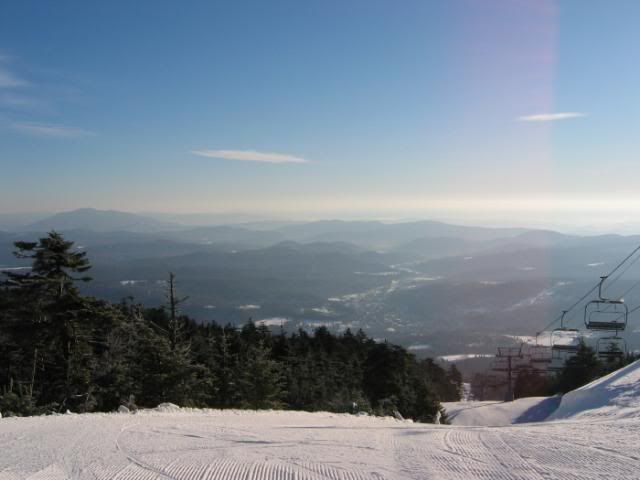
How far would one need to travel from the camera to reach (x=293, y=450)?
19.6 feet

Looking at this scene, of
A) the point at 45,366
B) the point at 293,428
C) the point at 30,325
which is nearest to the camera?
the point at 293,428

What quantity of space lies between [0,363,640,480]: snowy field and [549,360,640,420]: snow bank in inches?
31.0

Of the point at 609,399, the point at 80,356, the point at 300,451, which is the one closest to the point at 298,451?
the point at 300,451

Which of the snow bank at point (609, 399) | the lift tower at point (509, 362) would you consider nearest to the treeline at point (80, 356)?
the snow bank at point (609, 399)

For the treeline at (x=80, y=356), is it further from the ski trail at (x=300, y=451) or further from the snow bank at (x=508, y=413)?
the snow bank at (x=508, y=413)

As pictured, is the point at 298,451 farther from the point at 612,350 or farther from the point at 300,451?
the point at 612,350

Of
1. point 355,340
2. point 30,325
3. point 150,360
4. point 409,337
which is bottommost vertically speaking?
point 409,337

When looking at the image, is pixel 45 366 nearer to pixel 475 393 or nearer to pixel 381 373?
pixel 381 373

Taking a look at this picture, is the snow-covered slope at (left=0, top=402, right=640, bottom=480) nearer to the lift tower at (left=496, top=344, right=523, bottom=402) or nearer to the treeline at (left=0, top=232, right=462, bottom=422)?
the treeline at (left=0, top=232, right=462, bottom=422)

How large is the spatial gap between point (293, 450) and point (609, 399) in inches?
328

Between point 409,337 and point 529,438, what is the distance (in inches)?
5672

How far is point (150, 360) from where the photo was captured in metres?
16.3

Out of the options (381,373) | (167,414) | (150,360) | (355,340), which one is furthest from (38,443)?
(355,340)

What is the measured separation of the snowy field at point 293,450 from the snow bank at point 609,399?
0.79m
